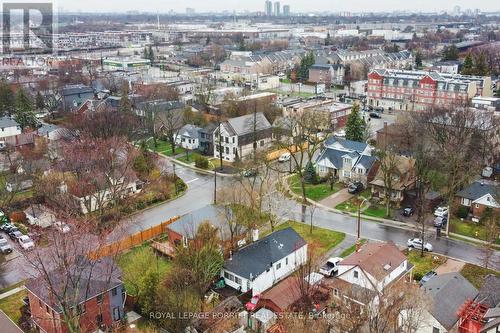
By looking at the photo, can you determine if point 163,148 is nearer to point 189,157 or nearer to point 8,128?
point 189,157

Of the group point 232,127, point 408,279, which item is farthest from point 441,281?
point 232,127

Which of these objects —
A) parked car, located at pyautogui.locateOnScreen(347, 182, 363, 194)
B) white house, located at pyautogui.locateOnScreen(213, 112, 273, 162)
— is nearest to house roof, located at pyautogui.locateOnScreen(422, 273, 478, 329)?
parked car, located at pyautogui.locateOnScreen(347, 182, 363, 194)

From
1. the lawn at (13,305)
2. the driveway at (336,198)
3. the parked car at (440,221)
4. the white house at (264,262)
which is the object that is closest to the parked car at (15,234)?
the lawn at (13,305)

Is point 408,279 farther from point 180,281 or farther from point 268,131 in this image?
point 268,131

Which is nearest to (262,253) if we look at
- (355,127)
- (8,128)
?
(355,127)

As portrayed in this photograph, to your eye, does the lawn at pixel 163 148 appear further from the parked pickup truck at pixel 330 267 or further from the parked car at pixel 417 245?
the parked car at pixel 417 245

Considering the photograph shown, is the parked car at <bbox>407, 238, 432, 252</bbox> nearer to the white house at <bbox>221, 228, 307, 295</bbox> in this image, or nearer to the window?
the white house at <bbox>221, 228, 307, 295</bbox>
